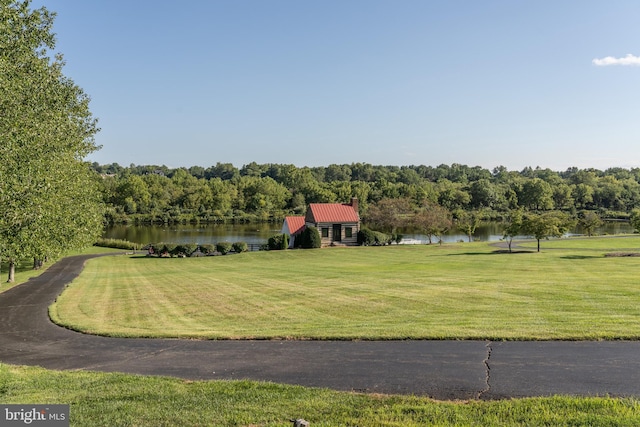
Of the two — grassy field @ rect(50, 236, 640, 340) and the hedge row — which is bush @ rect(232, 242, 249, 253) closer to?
the hedge row

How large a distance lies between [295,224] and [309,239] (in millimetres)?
4373

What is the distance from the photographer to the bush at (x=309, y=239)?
50531 millimetres

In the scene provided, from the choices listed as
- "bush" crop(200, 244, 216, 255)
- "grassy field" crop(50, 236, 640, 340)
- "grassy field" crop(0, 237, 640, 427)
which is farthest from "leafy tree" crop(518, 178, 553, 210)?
"bush" crop(200, 244, 216, 255)

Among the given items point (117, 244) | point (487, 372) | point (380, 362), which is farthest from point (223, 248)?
point (487, 372)

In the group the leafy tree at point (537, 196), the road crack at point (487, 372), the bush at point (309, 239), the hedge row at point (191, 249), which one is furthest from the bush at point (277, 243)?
the leafy tree at point (537, 196)

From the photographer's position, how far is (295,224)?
5425 cm

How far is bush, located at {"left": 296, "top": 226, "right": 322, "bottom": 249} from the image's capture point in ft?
166

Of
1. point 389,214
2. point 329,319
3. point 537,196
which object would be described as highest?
point 537,196

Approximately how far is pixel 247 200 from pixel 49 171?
108 metres

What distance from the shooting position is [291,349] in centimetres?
1184

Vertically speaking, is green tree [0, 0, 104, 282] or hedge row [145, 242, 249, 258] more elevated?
green tree [0, 0, 104, 282]

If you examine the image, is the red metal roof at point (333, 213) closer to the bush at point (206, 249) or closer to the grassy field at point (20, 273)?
the bush at point (206, 249)

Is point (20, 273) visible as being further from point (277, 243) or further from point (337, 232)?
point (337, 232)

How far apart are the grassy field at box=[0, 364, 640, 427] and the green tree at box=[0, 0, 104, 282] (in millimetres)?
9967
